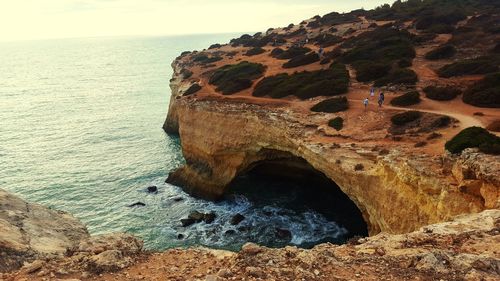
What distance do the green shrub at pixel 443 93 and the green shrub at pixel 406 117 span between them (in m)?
5.35

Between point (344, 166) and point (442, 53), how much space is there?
25945 millimetres

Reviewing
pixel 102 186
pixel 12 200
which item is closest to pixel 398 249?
pixel 12 200

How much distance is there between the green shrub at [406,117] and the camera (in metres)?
28.0

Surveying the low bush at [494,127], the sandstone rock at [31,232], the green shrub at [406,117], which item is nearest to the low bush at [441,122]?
the green shrub at [406,117]

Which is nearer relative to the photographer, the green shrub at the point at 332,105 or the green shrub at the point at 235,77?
the green shrub at the point at 332,105

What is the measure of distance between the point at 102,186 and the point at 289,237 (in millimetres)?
22132

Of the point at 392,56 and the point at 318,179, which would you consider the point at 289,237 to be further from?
the point at 392,56

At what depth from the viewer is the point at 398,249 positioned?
1189 cm

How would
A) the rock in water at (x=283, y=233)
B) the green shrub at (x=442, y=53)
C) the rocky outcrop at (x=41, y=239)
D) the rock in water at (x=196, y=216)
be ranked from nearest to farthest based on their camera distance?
the rocky outcrop at (x=41, y=239)
the rock in water at (x=283, y=233)
the rock in water at (x=196, y=216)
the green shrub at (x=442, y=53)

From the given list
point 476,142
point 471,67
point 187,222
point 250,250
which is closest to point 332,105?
point 476,142

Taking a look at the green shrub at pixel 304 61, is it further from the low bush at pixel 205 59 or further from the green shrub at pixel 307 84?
the low bush at pixel 205 59

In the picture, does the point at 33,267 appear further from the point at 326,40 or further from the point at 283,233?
the point at 326,40

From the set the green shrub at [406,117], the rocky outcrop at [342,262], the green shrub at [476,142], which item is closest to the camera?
the rocky outcrop at [342,262]

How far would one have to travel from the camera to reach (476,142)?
20203 millimetres
